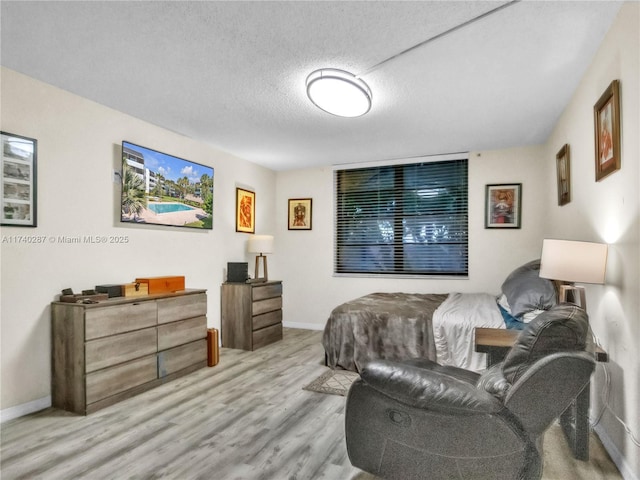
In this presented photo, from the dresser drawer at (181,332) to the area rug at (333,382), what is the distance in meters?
1.25

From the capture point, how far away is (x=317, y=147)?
4.66m

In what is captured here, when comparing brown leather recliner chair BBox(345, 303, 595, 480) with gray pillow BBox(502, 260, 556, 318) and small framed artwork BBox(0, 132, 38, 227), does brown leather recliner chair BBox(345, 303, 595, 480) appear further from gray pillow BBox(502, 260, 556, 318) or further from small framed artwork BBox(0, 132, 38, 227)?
small framed artwork BBox(0, 132, 38, 227)

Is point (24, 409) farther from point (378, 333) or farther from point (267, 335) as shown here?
point (378, 333)

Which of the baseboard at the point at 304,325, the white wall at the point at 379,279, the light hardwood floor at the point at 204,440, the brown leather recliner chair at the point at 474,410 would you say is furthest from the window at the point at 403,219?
the brown leather recliner chair at the point at 474,410

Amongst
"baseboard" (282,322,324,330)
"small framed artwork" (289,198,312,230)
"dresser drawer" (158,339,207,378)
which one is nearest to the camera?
"dresser drawer" (158,339,207,378)

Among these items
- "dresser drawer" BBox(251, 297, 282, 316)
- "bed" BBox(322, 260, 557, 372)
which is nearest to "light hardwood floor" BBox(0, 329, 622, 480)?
"bed" BBox(322, 260, 557, 372)

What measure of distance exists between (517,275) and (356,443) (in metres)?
2.42

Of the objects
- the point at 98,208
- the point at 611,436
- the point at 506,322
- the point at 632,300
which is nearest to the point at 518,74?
the point at 632,300

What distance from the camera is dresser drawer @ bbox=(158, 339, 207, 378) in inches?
129

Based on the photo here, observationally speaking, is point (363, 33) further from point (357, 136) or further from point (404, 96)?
point (357, 136)

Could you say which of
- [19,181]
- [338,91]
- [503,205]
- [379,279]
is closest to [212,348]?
[19,181]

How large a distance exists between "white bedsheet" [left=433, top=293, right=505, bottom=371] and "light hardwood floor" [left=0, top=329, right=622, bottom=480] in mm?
759

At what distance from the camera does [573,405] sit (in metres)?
2.13

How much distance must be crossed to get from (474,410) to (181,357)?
2779 millimetres
